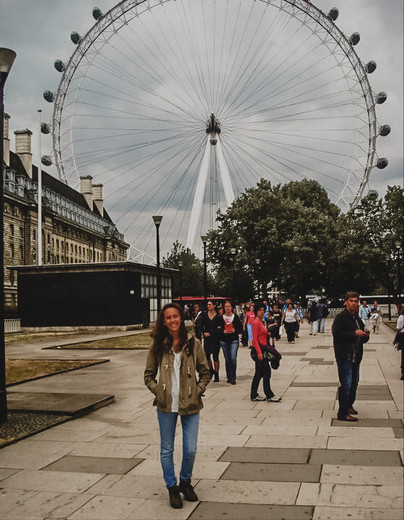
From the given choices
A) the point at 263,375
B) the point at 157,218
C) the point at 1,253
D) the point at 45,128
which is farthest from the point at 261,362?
the point at 45,128

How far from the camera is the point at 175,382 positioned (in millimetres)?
6324

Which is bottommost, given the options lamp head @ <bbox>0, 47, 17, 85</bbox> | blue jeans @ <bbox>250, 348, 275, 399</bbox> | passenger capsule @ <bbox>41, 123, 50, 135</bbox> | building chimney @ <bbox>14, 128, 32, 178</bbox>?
blue jeans @ <bbox>250, 348, 275, 399</bbox>

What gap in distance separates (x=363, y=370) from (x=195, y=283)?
95.7 meters

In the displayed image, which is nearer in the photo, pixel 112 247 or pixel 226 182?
pixel 226 182

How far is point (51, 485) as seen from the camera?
7121 millimetres

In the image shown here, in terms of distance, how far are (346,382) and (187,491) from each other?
4.57 metres

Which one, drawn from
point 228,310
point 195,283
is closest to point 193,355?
point 228,310

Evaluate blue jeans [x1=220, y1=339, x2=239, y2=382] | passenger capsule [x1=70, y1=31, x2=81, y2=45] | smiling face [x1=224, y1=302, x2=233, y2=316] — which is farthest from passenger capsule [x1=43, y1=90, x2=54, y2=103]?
blue jeans [x1=220, y1=339, x2=239, y2=382]

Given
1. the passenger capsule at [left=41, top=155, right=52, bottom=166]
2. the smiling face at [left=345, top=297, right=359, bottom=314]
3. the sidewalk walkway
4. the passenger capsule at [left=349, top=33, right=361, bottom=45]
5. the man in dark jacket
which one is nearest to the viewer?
the sidewalk walkway

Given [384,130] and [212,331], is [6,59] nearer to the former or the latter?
[212,331]

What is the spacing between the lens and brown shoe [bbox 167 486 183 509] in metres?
6.18

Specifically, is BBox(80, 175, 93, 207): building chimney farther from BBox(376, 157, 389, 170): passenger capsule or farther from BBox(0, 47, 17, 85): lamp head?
BBox(0, 47, 17, 85): lamp head

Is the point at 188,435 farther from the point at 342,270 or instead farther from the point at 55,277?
the point at 342,270

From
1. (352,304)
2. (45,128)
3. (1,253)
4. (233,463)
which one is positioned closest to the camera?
(233,463)
